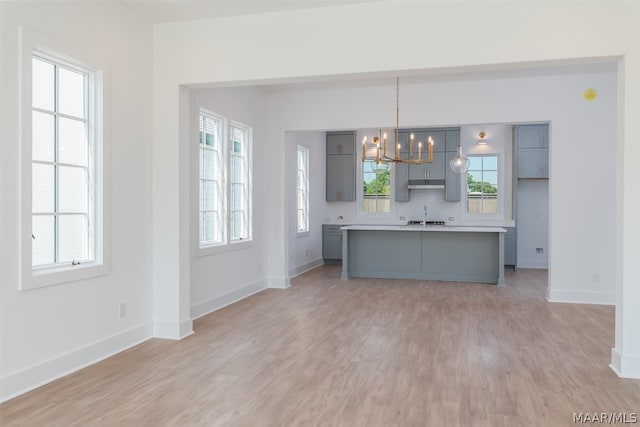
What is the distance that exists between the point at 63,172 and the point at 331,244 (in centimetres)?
679

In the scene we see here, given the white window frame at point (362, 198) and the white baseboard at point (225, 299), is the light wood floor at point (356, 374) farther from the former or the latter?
the white window frame at point (362, 198)

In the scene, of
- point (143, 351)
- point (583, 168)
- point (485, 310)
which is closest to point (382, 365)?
point (143, 351)

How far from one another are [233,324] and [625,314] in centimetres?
357

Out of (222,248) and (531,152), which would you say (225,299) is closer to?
(222,248)

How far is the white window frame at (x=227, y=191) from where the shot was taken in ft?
17.2

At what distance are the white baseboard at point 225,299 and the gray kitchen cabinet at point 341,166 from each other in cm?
355

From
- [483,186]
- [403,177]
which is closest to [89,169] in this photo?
[403,177]

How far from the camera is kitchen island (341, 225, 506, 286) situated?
7.63 metres

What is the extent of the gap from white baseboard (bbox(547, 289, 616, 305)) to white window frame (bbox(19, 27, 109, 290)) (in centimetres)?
548

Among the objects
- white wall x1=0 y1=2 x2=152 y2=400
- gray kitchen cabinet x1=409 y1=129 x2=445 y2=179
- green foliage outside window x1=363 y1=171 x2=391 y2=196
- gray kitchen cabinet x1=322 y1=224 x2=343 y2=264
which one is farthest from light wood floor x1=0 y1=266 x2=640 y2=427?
green foliage outside window x1=363 y1=171 x2=391 y2=196

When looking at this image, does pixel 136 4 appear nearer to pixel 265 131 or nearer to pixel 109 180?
pixel 109 180

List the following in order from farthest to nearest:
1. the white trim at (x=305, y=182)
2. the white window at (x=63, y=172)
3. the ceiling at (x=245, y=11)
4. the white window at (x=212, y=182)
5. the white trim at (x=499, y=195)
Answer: the white trim at (x=499, y=195) < the white trim at (x=305, y=182) < the white window at (x=212, y=182) < the ceiling at (x=245, y=11) < the white window at (x=63, y=172)

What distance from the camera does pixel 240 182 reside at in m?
6.45

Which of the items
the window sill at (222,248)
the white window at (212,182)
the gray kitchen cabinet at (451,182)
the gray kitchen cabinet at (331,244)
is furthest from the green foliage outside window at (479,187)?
the white window at (212,182)
